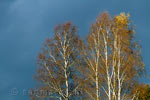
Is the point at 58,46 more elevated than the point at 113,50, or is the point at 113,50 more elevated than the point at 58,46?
the point at 58,46

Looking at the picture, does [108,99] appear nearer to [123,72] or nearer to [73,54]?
[123,72]

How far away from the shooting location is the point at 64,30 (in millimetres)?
22922

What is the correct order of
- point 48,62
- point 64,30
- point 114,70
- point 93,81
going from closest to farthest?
point 114,70
point 93,81
point 48,62
point 64,30

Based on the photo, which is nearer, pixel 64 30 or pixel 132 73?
pixel 132 73

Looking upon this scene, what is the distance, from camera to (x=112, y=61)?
16812mm

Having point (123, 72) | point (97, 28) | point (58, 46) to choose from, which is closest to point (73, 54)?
point (58, 46)

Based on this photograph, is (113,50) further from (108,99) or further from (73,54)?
(73,54)

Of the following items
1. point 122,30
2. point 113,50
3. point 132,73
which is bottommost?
point 132,73

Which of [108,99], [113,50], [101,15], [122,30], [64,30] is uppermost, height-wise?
[64,30]

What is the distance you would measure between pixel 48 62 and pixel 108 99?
629cm

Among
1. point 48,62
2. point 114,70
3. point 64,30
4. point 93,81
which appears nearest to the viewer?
point 114,70

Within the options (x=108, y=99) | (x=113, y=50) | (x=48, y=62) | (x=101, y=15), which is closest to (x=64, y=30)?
(x=48, y=62)

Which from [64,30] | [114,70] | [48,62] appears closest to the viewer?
[114,70]

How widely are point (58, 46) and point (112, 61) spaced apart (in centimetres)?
622
